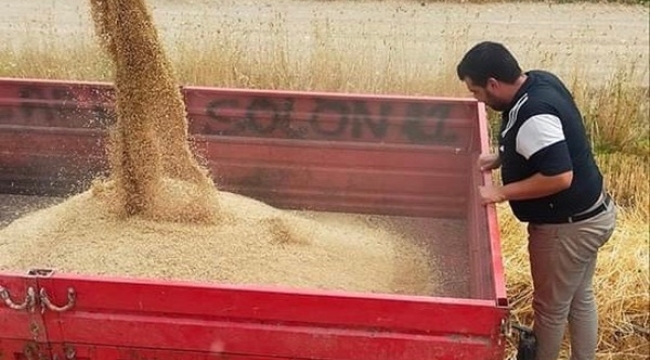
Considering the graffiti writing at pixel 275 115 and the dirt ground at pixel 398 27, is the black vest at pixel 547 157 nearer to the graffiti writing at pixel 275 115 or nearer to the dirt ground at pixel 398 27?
the graffiti writing at pixel 275 115

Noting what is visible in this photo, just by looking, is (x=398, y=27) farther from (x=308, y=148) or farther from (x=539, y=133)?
(x=539, y=133)

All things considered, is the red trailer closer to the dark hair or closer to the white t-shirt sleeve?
the white t-shirt sleeve

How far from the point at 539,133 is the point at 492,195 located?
35 cm

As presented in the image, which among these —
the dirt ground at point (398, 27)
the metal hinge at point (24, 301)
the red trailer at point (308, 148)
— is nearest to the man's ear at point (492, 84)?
the red trailer at point (308, 148)

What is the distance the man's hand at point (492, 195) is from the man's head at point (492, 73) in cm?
32

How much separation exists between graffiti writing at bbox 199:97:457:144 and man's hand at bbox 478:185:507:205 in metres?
0.95

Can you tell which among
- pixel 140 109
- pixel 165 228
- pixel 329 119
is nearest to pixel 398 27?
pixel 329 119

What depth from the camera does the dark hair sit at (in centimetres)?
266

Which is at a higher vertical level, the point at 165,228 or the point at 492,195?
the point at 492,195

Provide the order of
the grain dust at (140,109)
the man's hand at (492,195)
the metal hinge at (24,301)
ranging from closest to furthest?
the metal hinge at (24,301) → the man's hand at (492,195) → the grain dust at (140,109)

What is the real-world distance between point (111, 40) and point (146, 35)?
0.16 metres

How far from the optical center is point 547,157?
8.44ft

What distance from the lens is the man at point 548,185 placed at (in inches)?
103

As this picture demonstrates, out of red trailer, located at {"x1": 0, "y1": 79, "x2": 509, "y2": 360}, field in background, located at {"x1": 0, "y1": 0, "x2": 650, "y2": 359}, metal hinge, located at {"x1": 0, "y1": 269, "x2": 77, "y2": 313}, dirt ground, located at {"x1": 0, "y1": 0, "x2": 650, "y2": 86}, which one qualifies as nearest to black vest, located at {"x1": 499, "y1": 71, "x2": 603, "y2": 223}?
red trailer, located at {"x1": 0, "y1": 79, "x2": 509, "y2": 360}
